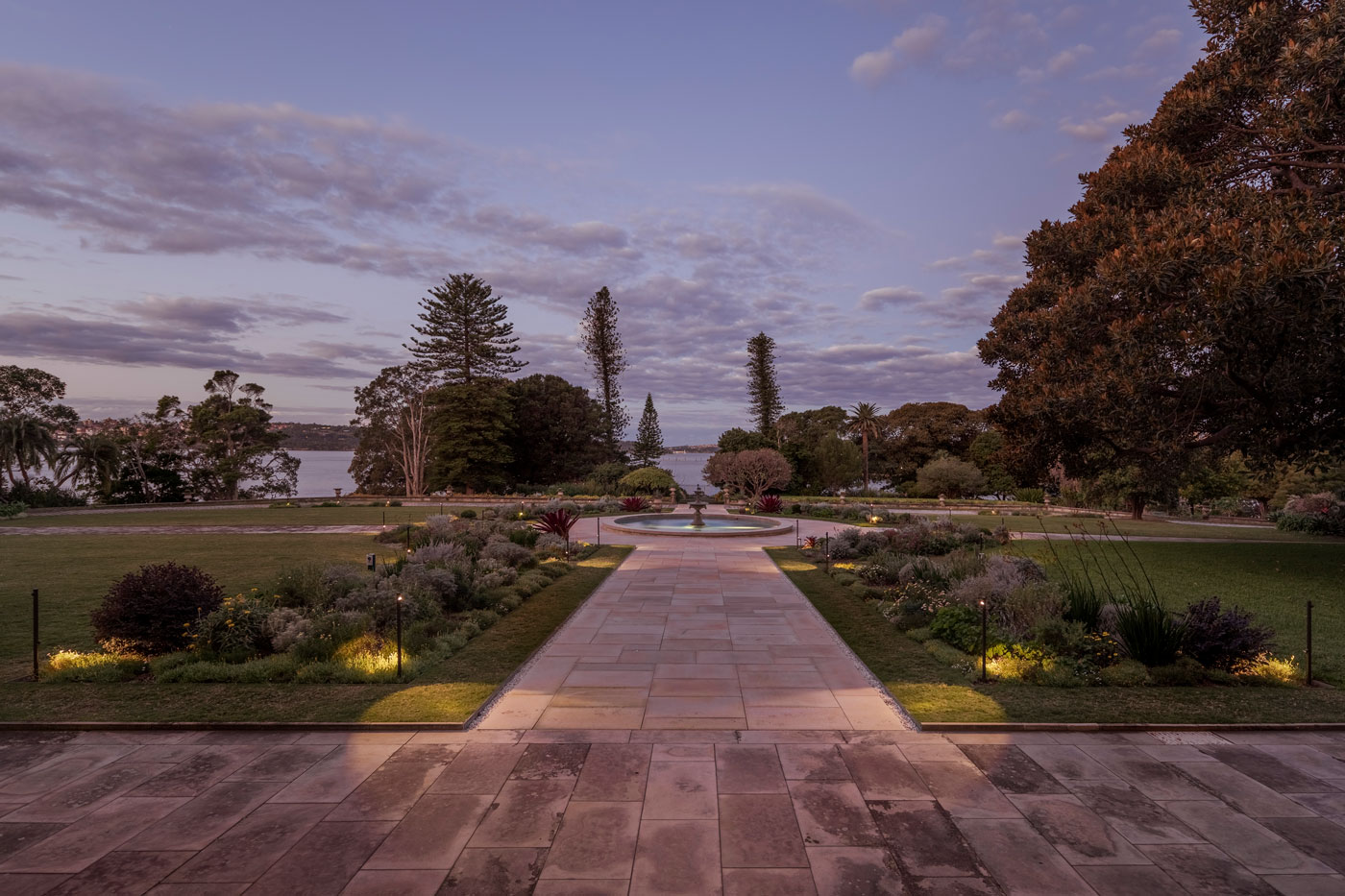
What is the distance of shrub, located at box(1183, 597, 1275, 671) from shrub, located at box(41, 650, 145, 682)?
11.6 meters

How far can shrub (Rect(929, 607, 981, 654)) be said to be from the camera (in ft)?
26.0

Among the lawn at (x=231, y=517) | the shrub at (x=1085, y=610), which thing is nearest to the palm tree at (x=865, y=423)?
the lawn at (x=231, y=517)

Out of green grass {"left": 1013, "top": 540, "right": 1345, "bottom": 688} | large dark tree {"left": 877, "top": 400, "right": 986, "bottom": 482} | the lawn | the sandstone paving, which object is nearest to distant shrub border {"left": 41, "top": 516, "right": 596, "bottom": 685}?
the sandstone paving

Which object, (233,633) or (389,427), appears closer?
(233,633)

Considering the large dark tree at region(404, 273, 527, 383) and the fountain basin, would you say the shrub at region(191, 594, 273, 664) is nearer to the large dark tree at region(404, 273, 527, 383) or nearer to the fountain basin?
the fountain basin

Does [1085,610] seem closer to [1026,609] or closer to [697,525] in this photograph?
[1026,609]

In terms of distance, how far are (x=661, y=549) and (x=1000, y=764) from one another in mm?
12782

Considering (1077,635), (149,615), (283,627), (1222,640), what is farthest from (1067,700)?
(149,615)

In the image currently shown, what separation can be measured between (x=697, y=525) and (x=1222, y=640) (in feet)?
51.9

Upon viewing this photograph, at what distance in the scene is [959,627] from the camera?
8.38m

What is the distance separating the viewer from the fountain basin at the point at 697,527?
65.3 feet

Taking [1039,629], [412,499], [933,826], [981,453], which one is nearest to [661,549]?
[1039,629]

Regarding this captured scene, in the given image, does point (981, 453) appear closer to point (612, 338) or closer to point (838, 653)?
point (612, 338)

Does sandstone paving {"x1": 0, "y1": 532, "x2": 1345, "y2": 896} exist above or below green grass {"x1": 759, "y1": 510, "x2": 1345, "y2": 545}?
above
